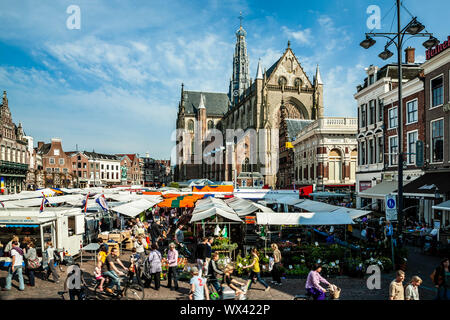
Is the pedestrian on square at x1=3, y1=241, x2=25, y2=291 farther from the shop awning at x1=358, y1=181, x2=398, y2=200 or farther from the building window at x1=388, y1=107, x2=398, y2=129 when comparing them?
the building window at x1=388, y1=107, x2=398, y2=129

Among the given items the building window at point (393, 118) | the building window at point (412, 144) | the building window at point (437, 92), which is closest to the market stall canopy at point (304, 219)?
the building window at point (437, 92)

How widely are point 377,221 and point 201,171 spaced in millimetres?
74060

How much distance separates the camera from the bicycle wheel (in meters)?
8.72

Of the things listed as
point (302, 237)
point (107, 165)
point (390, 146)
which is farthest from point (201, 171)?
point (302, 237)

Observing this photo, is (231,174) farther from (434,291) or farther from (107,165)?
(434,291)

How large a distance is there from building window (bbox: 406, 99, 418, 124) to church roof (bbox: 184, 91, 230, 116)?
77.2 meters

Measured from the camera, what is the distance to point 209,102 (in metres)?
102

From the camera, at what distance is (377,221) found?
2123cm

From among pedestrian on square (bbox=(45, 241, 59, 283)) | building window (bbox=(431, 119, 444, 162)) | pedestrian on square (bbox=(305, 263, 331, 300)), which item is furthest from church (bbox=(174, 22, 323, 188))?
pedestrian on square (bbox=(305, 263, 331, 300))

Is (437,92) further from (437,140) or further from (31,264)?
(31,264)

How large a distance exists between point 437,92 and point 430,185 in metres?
5.78

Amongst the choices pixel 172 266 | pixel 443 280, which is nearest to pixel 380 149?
pixel 443 280

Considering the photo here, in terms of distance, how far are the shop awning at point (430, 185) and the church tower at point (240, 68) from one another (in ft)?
280

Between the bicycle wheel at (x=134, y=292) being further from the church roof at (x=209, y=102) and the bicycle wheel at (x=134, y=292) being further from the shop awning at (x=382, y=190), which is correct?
the church roof at (x=209, y=102)
